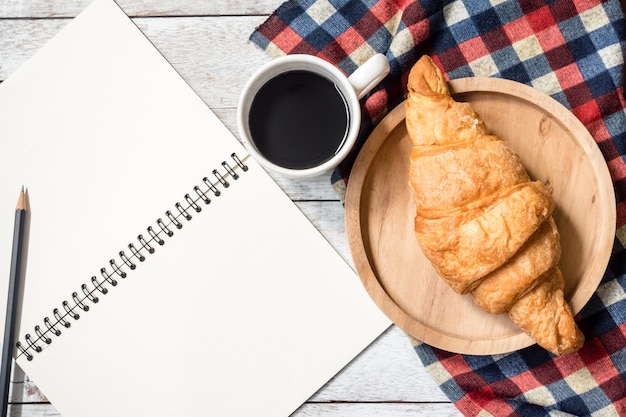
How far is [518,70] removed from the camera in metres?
1.02

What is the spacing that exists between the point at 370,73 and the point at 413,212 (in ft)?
0.86

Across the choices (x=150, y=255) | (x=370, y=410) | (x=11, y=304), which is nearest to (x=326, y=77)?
(x=150, y=255)

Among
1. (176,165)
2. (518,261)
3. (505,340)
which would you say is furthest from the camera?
(176,165)

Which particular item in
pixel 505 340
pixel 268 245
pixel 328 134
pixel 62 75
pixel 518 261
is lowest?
pixel 505 340

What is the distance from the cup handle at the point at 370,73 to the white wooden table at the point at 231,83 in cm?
23

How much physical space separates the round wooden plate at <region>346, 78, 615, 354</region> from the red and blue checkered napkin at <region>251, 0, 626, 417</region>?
61 mm

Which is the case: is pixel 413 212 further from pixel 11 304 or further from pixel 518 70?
pixel 11 304

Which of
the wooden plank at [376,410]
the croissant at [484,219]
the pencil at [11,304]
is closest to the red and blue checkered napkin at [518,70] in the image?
the wooden plank at [376,410]

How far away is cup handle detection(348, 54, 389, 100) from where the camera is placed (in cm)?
88

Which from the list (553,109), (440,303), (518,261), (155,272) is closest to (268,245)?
(155,272)

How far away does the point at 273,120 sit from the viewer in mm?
944

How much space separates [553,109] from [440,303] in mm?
383

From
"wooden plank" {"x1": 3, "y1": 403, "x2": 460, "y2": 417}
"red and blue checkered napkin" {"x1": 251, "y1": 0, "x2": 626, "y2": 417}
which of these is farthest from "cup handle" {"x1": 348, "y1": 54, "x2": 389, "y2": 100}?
"wooden plank" {"x1": 3, "y1": 403, "x2": 460, "y2": 417}

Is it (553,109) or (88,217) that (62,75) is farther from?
(553,109)
